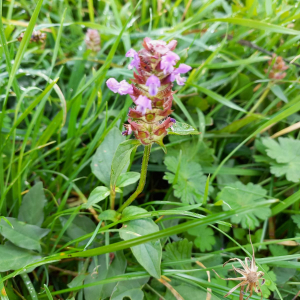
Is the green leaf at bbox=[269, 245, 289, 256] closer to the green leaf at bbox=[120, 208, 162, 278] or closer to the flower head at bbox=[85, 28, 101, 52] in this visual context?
the green leaf at bbox=[120, 208, 162, 278]

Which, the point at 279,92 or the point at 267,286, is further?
the point at 279,92

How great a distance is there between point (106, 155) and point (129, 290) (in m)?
0.84

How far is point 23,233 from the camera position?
1721 mm

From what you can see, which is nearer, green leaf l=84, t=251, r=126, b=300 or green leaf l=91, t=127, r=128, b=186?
green leaf l=84, t=251, r=126, b=300

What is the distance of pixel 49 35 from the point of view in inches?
117

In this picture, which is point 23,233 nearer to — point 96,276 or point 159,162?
point 96,276

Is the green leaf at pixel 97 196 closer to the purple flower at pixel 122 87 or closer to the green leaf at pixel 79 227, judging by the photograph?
the green leaf at pixel 79 227

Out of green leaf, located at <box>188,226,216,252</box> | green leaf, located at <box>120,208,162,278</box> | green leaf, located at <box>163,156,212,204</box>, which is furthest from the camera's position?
green leaf, located at <box>163,156,212,204</box>

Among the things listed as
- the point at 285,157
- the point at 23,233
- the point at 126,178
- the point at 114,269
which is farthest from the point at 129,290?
the point at 285,157

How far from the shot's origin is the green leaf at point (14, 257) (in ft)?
5.14

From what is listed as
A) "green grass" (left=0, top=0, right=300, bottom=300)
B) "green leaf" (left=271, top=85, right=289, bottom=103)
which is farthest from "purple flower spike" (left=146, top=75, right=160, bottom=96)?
"green leaf" (left=271, top=85, right=289, bottom=103)

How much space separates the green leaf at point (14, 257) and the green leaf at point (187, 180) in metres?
1.02

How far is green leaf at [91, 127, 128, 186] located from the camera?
70.6 inches

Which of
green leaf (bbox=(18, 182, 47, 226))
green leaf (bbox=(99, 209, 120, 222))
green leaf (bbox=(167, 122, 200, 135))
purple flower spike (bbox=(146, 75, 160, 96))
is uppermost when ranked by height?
purple flower spike (bbox=(146, 75, 160, 96))
